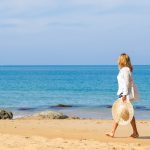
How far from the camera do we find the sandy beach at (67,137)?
37.0ft

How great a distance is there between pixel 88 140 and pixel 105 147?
1.05m

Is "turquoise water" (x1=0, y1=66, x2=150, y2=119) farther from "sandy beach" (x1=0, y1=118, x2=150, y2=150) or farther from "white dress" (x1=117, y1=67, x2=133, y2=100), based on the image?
"white dress" (x1=117, y1=67, x2=133, y2=100)

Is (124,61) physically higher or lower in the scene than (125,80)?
higher

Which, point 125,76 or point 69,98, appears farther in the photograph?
point 69,98

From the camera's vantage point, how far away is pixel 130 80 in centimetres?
1192

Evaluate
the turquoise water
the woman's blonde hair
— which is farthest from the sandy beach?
the turquoise water

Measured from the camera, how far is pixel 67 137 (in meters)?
12.8

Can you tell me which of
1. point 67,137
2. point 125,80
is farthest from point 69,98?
point 125,80

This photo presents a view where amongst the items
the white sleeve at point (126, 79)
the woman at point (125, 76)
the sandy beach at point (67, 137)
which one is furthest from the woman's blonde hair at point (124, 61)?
the sandy beach at point (67, 137)

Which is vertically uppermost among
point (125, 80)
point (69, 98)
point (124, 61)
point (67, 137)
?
point (69, 98)

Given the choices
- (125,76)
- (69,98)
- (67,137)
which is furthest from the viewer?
(69,98)

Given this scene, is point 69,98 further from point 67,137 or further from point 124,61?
point 124,61

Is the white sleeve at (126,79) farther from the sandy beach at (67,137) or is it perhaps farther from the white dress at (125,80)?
the sandy beach at (67,137)

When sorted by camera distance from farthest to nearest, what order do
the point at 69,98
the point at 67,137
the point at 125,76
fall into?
the point at 69,98 → the point at 67,137 → the point at 125,76
